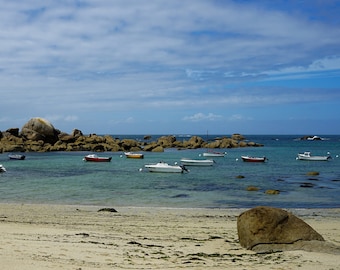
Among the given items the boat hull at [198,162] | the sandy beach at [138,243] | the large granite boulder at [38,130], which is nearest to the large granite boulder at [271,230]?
the sandy beach at [138,243]

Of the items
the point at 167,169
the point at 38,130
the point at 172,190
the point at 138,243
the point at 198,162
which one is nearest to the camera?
the point at 138,243

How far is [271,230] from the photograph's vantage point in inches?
431

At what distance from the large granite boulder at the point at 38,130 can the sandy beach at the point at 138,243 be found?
6430 centimetres

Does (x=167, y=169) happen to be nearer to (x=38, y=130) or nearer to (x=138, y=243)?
(x=138, y=243)

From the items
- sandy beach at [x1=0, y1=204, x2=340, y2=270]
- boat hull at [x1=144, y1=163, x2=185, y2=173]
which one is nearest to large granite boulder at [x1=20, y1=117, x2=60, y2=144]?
boat hull at [x1=144, y1=163, x2=185, y2=173]

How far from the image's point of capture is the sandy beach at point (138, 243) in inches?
353

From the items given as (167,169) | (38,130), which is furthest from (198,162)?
(38,130)

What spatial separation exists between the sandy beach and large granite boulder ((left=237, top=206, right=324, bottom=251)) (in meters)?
0.40

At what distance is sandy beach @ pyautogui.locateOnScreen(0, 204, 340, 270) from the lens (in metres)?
8.96

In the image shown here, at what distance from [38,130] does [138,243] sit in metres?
72.8

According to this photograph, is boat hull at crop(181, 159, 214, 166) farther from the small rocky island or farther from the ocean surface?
the small rocky island

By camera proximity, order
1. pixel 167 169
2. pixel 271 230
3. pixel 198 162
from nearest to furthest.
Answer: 1. pixel 271 230
2. pixel 167 169
3. pixel 198 162

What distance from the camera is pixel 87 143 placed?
83.2 metres

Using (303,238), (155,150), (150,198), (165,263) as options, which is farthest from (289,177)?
(155,150)
